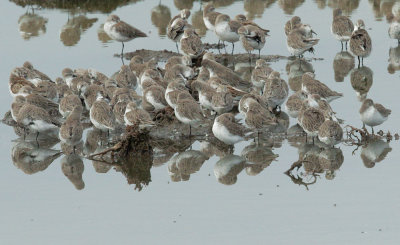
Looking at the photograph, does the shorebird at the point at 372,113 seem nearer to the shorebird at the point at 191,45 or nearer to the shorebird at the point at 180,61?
the shorebird at the point at 180,61

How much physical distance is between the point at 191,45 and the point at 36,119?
6034mm

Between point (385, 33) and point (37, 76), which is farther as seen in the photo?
point (385, 33)

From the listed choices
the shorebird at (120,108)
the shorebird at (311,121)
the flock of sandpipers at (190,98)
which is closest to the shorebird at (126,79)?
the flock of sandpipers at (190,98)

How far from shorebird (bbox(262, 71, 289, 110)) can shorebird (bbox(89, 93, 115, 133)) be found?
10.4ft

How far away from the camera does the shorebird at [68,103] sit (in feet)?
52.6

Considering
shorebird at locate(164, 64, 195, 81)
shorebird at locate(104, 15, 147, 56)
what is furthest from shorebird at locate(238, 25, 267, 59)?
shorebird at locate(104, 15, 147, 56)

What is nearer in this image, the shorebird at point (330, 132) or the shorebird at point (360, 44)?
the shorebird at point (330, 132)

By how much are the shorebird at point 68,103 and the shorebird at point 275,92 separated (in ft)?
11.9

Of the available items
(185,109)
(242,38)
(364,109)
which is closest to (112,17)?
(242,38)

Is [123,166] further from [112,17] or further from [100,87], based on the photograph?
[112,17]

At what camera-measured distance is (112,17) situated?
22234 millimetres

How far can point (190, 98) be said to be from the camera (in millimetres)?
15953

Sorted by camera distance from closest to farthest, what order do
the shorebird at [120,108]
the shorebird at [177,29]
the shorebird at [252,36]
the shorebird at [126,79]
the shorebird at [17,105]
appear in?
the shorebird at [120,108] → the shorebird at [17,105] → the shorebird at [126,79] → the shorebird at [252,36] → the shorebird at [177,29]

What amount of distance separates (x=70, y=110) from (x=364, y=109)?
5.42m
